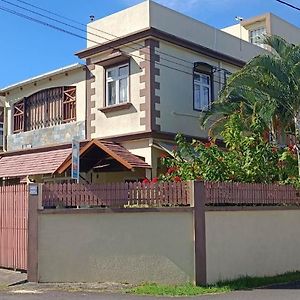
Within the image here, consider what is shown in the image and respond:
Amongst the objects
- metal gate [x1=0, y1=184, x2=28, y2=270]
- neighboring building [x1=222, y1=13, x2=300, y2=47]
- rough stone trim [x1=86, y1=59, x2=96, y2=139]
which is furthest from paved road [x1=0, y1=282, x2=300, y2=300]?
neighboring building [x1=222, y1=13, x2=300, y2=47]

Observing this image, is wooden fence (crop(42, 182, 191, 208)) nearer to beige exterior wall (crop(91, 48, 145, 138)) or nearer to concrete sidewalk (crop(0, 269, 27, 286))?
concrete sidewalk (crop(0, 269, 27, 286))

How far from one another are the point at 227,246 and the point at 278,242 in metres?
1.86

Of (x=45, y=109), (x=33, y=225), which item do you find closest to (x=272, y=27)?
(x=45, y=109)

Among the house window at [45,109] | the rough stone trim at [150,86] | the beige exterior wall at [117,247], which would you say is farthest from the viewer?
the house window at [45,109]

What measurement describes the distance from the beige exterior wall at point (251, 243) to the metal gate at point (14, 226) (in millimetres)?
4250

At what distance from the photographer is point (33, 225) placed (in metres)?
11.4

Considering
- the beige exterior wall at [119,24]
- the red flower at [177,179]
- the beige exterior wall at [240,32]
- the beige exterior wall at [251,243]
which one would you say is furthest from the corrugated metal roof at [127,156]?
the beige exterior wall at [240,32]

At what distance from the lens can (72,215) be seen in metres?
11.3

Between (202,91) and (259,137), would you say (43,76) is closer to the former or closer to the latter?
(202,91)

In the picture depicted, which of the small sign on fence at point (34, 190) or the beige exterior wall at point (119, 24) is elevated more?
the beige exterior wall at point (119, 24)

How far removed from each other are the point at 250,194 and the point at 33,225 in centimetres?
491

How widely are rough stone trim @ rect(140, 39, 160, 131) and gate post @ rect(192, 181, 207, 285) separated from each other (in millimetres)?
5768

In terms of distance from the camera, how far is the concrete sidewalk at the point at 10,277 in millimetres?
11306

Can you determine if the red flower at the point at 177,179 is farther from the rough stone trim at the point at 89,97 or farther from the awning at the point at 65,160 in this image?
the rough stone trim at the point at 89,97
